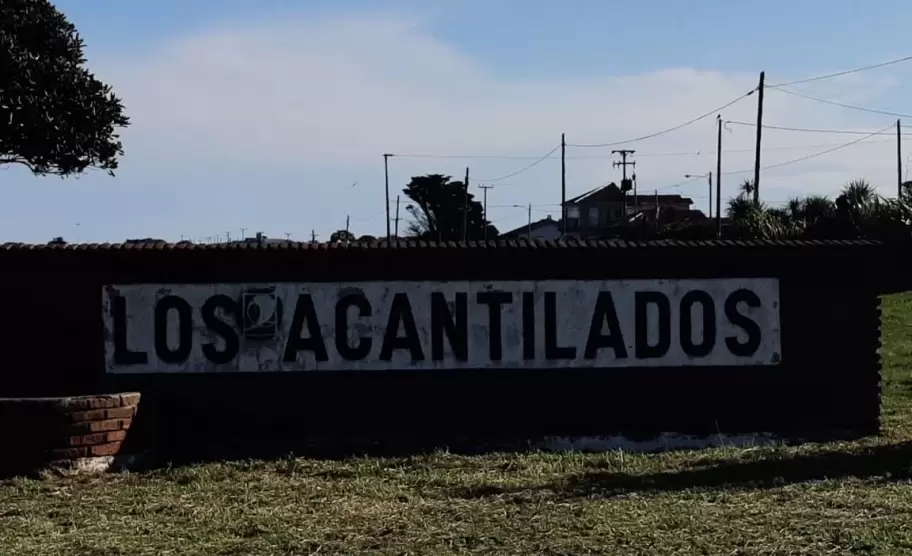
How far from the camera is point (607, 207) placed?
10050 cm

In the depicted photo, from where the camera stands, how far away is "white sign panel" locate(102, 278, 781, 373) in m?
12.1

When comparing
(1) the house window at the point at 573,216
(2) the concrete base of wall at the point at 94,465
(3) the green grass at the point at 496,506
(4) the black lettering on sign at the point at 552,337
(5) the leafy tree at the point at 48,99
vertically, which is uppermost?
(1) the house window at the point at 573,216

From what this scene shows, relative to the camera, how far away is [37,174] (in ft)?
52.6

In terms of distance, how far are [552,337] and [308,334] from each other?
244 centimetres

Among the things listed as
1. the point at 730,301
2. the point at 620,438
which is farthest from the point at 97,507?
the point at 730,301

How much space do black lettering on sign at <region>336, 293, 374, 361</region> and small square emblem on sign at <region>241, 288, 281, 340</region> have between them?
2.01 ft

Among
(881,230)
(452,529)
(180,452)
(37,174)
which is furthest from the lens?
(37,174)

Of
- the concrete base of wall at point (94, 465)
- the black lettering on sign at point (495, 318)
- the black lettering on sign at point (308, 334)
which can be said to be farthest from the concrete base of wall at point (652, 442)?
the concrete base of wall at point (94, 465)

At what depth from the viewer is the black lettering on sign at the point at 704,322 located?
1230 cm

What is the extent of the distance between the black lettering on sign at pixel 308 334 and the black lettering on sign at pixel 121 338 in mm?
1428

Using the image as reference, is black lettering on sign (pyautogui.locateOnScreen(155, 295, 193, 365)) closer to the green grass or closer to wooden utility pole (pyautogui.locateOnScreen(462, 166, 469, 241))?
the green grass

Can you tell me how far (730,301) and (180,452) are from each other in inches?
222

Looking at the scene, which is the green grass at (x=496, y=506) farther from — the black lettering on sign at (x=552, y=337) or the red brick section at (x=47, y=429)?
the black lettering on sign at (x=552, y=337)

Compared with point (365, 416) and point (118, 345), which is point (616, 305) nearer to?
point (365, 416)
